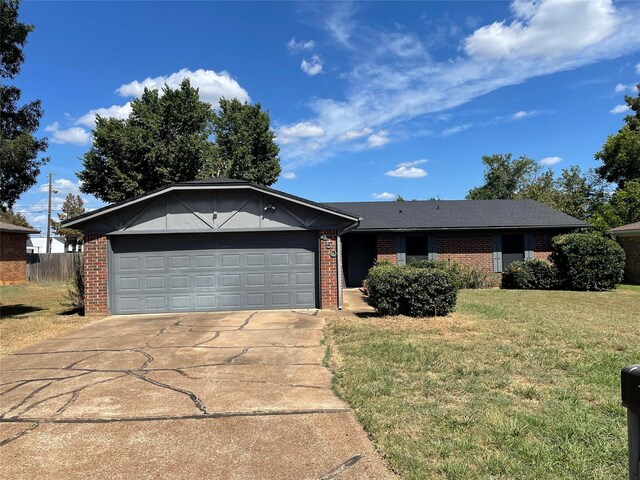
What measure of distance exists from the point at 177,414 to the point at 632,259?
21482 mm

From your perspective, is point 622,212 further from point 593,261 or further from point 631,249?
point 593,261

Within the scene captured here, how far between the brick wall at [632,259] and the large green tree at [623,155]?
12.0 m

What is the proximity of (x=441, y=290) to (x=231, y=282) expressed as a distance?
5.60m

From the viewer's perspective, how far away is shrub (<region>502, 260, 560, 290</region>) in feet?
56.1

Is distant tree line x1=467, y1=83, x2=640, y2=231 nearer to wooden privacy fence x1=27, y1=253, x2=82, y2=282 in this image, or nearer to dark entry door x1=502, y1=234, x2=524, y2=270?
dark entry door x1=502, y1=234, x2=524, y2=270

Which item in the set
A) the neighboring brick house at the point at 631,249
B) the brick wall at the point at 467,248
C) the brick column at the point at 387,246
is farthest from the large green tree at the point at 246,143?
the neighboring brick house at the point at 631,249

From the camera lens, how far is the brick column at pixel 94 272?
11.5 m

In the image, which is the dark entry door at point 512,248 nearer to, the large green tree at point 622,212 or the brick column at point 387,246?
the brick column at point 387,246

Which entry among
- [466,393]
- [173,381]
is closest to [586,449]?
[466,393]

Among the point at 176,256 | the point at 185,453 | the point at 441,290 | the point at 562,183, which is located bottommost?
the point at 185,453

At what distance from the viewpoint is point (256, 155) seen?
31344 mm

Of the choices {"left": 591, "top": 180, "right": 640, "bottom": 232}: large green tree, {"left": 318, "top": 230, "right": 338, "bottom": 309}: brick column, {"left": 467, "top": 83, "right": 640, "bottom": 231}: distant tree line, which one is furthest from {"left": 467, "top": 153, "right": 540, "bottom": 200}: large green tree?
{"left": 318, "top": 230, "right": 338, "bottom": 309}: brick column

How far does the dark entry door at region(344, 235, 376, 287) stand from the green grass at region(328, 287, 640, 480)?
988cm

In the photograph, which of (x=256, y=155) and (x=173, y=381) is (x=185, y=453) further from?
(x=256, y=155)
